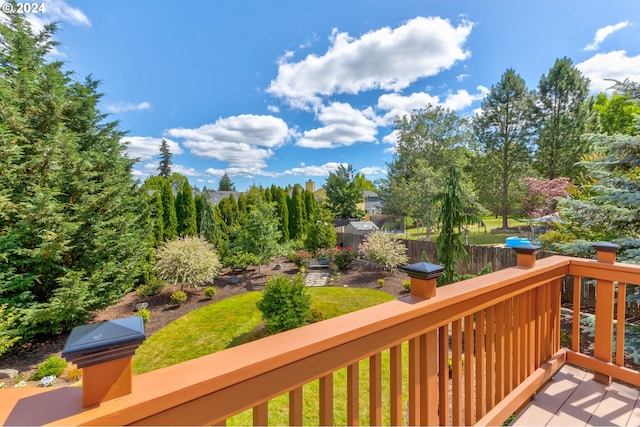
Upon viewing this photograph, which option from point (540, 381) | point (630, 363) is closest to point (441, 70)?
point (630, 363)

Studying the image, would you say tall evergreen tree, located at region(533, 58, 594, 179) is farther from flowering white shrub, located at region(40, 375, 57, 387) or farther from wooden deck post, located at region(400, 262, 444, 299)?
flowering white shrub, located at region(40, 375, 57, 387)

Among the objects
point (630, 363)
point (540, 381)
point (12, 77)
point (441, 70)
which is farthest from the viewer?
point (441, 70)

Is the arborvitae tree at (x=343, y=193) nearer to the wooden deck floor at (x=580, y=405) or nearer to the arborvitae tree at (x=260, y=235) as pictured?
the arborvitae tree at (x=260, y=235)

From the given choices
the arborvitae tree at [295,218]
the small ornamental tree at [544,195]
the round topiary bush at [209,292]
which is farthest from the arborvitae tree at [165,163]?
the small ornamental tree at [544,195]

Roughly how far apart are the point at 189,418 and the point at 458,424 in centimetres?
142

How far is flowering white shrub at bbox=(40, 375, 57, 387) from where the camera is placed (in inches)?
142

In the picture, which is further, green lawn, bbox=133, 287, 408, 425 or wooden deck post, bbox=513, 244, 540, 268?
green lawn, bbox=133, 287, 408, 425

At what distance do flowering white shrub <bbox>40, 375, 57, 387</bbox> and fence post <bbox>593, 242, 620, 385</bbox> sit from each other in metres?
6.08

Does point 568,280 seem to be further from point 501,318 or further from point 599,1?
point 501,318

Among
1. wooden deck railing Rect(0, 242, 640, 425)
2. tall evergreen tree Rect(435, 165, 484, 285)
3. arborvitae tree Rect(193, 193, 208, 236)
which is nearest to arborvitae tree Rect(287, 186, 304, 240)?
arborvitae tree Rect(193, 193, 208, 236)

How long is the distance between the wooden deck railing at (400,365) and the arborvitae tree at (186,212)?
9.85 meters

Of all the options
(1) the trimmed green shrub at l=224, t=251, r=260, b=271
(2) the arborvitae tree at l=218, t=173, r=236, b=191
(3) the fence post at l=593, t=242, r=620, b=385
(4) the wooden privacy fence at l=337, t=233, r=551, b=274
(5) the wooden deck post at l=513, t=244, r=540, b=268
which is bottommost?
(1) the trimmed green shrub at l=224, t=251, r=260, b=271

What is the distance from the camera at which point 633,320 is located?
14.5 feet

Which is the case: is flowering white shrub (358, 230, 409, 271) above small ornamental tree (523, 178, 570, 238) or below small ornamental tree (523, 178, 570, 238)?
below
